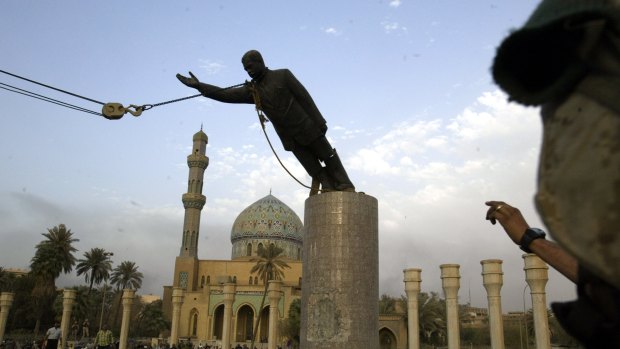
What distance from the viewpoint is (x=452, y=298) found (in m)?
20.8

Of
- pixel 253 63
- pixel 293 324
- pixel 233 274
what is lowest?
pixel 293 324

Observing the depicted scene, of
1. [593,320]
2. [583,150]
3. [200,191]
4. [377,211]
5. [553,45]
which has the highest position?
[200,191]

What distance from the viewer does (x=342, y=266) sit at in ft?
18.8

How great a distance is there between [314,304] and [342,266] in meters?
0.53

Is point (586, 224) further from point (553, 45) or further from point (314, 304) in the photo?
point (314, 304)

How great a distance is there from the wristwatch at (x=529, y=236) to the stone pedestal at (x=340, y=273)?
376 centimetres

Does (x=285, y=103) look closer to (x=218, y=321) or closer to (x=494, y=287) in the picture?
(x=494, y=287)

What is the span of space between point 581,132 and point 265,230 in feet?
185

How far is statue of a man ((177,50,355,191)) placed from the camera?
5.59 m

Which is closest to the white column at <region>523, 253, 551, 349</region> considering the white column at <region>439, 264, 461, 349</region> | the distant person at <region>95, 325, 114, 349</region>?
the white column at <region>439, 264, 461, 349</region>

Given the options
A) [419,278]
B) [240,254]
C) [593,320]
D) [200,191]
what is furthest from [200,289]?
[593,320]

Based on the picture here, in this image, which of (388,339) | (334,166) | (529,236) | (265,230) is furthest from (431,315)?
(529,236)

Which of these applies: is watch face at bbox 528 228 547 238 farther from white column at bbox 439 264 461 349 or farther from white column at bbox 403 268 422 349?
white column at bbox 403 268 422 349

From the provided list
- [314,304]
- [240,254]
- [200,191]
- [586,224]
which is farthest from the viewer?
[240,254]
